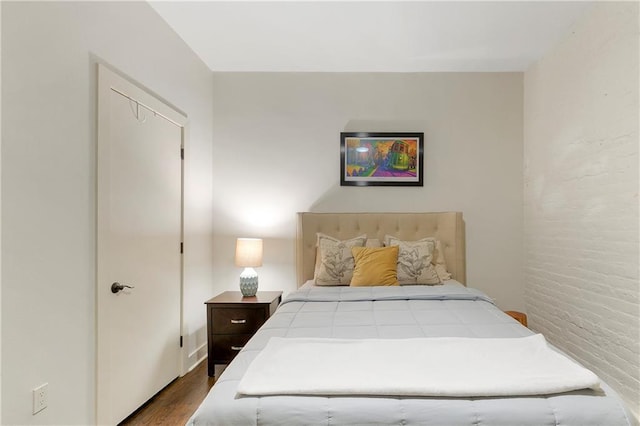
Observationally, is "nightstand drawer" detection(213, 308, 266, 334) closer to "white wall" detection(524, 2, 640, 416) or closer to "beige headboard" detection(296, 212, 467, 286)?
"beige headboard" detection(296, 212, 467, 286)

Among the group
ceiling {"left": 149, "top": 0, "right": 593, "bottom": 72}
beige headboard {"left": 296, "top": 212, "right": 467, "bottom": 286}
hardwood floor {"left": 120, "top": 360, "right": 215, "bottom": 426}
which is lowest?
hardwood floor {"left": 120, "top": 360, "right": 215, "bottom": 426}

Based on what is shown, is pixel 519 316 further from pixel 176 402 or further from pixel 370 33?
pixel 176 402

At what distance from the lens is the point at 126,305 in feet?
7.61

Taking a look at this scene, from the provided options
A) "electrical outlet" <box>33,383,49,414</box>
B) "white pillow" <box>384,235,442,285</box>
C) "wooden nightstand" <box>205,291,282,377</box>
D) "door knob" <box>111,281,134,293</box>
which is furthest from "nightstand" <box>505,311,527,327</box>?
"electrical outlet" <box>33,383,49,414</box>

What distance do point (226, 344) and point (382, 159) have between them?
2.06 m

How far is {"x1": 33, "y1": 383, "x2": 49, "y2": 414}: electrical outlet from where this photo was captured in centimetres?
164

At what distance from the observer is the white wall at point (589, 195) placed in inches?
89.9

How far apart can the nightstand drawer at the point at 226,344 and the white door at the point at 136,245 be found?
29 centimetres

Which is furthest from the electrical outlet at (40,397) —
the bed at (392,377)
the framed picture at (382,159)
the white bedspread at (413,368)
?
the framed picture at (382,159)

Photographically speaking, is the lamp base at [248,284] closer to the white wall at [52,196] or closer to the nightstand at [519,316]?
the white wall at [52,196]

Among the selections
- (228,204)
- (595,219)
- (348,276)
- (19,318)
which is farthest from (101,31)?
(595,219)

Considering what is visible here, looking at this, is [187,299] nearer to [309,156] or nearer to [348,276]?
[348,276]

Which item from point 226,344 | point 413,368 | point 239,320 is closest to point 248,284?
point 239,320

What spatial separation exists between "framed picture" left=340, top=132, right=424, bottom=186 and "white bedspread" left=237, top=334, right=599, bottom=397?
2123 millimetres
